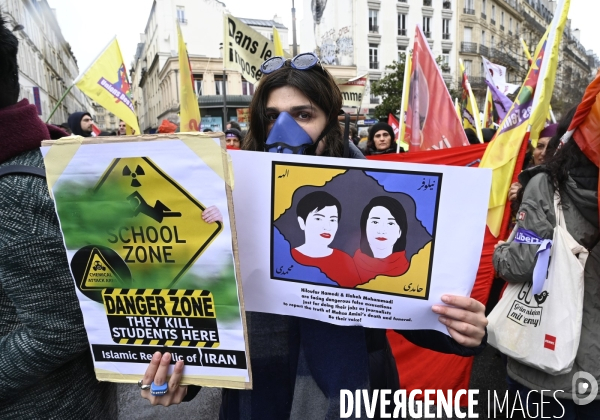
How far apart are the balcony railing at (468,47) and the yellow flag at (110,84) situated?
44227 millimetres

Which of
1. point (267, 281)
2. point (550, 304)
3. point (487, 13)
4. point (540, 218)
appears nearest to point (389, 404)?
point (267, 281)

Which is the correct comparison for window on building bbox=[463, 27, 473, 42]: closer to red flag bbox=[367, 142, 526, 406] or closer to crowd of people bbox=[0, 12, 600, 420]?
red flag bbox=[367, 142, 526, 406]

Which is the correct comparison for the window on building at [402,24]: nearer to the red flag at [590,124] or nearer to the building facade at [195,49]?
the building facade at [195,49]

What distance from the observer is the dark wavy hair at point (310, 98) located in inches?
55.1

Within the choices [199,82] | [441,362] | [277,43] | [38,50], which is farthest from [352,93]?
[199,82]

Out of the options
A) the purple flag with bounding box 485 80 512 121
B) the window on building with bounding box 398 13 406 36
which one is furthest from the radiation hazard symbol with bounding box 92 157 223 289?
the window on building with bounding box 398 13 406 36

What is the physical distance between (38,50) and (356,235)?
12.0 m

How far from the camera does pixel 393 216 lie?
3.44 feet

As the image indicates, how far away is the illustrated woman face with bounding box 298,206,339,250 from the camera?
108cm

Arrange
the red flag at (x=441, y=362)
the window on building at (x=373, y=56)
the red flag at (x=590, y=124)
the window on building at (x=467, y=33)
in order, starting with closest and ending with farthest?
the red flag at (x=590, y=124), the red flag at (x=441, y=362), the window on building at (x=373, y=56), the window on building at (x=467, y=33)

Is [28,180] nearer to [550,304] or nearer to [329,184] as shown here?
[329,184]

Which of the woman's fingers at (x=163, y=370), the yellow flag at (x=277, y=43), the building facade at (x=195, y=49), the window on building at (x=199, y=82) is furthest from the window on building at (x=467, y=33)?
the woman's fingers at (x=163, y=370)

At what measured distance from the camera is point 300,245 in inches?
43.2

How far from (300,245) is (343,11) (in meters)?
43.8
